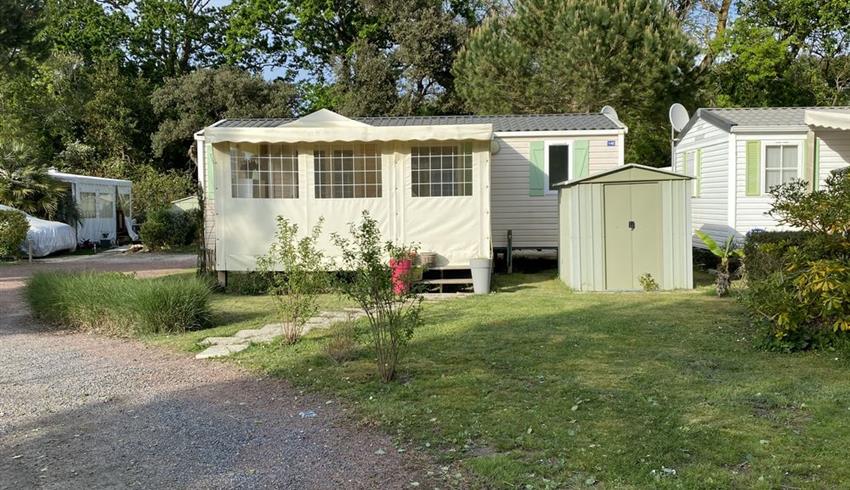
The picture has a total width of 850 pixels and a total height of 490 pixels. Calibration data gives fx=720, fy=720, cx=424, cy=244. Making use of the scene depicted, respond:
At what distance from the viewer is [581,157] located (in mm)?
14000

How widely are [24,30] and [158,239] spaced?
1025cm

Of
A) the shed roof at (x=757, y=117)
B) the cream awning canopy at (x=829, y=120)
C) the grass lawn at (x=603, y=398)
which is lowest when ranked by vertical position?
the grass lawn at (x=603, y=398)

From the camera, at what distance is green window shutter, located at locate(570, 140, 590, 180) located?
13984 mm

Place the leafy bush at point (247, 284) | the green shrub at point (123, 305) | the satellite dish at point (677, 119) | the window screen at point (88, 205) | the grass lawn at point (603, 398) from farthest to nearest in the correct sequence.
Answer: the window screen at point (88, 205)
the satellite dish at point (677, 119)
the leafy bush at point (247, 284)
the green shrub at point (123, 305)
the grass lawn at point (603, 398)

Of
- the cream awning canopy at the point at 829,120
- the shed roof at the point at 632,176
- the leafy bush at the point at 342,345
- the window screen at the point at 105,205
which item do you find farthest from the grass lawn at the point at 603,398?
the window screen at the point at 105,205

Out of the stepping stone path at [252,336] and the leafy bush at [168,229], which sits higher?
the leafy bush at [168,229]

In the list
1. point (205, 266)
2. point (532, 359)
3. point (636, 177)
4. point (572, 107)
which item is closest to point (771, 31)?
point (572, 107)

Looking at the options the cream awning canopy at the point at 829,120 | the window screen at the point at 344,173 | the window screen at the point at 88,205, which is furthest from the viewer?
the window screen at the point at 88,205

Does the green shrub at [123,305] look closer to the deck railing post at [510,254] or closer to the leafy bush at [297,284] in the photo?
the leafy bush at [297,284]

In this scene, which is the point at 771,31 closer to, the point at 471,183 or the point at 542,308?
the point at 471,183

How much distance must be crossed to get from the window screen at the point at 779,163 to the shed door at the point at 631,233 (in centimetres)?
385

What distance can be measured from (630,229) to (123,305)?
6.84 metres

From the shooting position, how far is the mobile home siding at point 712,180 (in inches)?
529

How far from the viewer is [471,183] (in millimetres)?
11109
